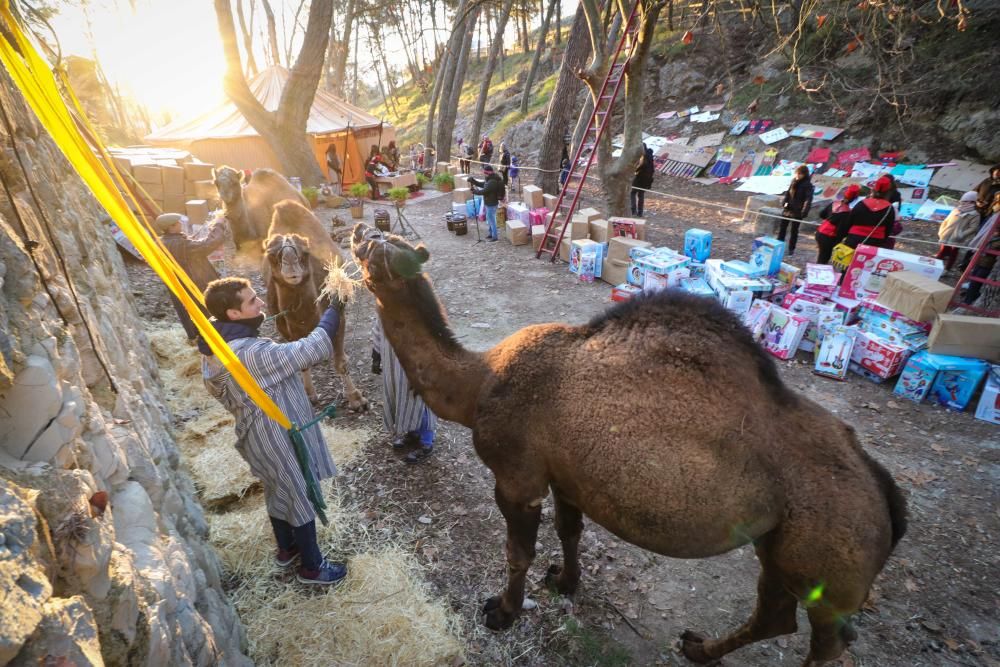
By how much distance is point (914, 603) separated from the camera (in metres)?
3.50

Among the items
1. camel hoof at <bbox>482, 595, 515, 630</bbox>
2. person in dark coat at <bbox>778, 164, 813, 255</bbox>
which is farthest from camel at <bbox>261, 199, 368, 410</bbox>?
person in dark coat at <bbox>778, 164, 813, 255</bbox>

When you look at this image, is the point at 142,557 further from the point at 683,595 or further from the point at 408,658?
A: the point at 683,595

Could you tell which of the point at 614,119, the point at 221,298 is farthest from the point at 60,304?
the point at 614,119

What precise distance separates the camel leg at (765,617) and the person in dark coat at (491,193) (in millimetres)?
10252

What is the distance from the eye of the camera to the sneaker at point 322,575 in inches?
142

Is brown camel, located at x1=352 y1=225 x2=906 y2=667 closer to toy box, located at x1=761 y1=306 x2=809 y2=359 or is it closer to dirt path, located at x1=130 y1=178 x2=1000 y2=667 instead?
dirt path, located at x1=130 y1=178 x2=1000 y2=667

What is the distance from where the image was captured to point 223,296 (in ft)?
9.85

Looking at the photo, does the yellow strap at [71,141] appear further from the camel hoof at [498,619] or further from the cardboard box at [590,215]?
the cardboard box at [590,215]

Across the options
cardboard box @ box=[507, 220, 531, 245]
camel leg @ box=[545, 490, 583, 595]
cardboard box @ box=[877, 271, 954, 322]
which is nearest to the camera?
camel leg @ box=[545, 490, 583, 595]

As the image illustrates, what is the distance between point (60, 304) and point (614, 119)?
24.2 m

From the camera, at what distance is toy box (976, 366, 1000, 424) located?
16.9 feet

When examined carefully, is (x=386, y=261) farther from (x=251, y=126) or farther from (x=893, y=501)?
(x=251, y=126)

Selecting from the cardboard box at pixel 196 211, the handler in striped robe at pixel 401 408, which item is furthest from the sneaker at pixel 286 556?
the cardboard box at pixel 196 211

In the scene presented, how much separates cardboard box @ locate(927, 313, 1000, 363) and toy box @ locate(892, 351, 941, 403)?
0.21 metres
